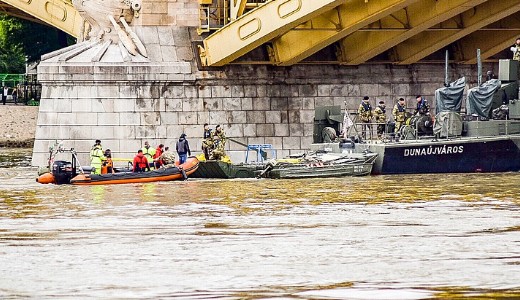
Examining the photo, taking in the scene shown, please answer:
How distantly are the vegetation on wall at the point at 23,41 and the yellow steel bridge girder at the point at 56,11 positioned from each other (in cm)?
2650

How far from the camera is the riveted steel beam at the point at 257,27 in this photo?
146 feet

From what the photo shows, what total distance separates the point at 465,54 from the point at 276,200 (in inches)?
851

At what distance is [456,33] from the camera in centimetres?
4975

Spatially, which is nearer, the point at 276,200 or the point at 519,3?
the point at 276,200

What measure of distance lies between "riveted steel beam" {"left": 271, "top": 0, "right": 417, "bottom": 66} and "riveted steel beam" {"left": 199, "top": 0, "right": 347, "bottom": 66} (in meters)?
1.43

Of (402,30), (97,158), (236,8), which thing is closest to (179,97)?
(236,8)

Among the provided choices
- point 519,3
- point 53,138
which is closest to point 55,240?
point 53,138

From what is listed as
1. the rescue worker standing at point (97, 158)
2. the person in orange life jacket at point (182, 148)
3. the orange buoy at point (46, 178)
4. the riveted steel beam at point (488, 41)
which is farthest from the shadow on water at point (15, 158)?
the riveted steel beam at point (488, 41)

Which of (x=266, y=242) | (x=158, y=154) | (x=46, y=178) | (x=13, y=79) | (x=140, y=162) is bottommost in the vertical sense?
(x=266, y=242)

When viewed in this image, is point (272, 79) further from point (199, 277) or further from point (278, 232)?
point (199, 277)

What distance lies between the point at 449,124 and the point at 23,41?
47.9 metres

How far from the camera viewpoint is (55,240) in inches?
950

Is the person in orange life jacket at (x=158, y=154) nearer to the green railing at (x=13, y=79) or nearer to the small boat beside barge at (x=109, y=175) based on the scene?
the small boat beside barge at (x=109, y=175)

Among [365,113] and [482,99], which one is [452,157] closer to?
[482,99]
